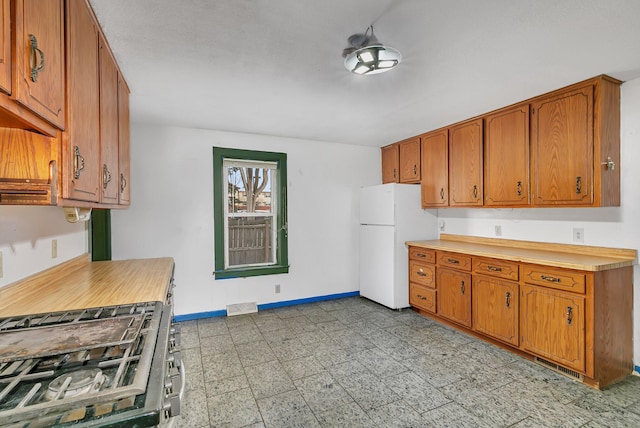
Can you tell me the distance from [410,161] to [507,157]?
140cm

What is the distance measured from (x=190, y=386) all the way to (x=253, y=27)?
98.2 inches

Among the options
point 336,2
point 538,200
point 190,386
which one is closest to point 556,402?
point 538,200

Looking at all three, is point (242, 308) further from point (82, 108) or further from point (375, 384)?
point (82, 108)

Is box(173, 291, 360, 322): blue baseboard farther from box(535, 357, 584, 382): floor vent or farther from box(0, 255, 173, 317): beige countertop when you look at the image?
box(535, 357, 584, 382): floor vent

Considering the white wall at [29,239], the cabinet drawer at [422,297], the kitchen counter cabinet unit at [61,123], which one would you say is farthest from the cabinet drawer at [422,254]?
the white wall at [29,239]

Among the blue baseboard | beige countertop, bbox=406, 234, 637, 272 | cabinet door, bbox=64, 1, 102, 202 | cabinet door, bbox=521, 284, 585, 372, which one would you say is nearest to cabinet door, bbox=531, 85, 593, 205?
beige countertop, bbox=406, 234, 637, 272

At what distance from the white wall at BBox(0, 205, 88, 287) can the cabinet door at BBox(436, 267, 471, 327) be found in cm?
351

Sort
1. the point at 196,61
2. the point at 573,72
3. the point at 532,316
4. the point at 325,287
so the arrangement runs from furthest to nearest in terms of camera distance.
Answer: the point at 325,287 → the point at 532,316 → the point at 573,72 → the point at 196,61

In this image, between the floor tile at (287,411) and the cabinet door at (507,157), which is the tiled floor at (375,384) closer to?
the floor tile at (287,411)

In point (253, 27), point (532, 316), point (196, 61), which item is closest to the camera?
point (253, 27)

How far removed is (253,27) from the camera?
5.57 ft

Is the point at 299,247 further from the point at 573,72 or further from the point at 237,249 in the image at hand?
the point at 573,72

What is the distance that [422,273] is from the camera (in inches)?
151

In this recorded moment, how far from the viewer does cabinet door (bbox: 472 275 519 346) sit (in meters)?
2.79
